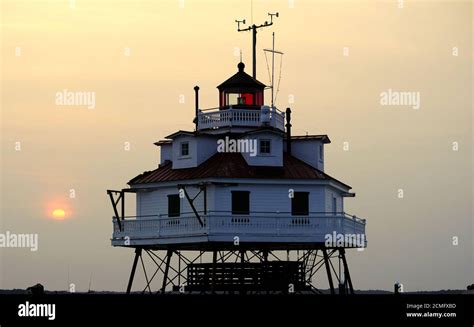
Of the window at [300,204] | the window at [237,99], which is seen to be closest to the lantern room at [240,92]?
the window at [237,99]

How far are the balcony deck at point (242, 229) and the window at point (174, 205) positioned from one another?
0.83m

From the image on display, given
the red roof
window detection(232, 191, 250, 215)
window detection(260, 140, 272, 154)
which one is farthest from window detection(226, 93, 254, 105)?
window detection(232, 191, 250, 215)

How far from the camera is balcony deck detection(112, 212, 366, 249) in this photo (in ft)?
235

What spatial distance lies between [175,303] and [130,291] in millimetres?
14195

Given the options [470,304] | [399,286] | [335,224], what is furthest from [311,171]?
[470,304]

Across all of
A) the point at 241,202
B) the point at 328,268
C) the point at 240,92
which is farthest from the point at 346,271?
the point at 240,92

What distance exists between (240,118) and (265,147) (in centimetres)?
216

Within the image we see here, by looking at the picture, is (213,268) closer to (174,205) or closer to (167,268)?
(174,205)

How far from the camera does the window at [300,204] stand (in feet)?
243

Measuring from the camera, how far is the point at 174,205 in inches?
2955

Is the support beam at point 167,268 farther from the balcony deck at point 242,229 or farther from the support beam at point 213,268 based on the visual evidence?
the support beam at point 213,268

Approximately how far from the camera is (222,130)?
250ft

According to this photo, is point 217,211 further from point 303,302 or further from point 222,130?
point 303,302

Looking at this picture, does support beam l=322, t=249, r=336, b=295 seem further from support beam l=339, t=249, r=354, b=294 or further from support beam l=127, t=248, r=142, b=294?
support beam l=127, t=248, r=142, b=294
